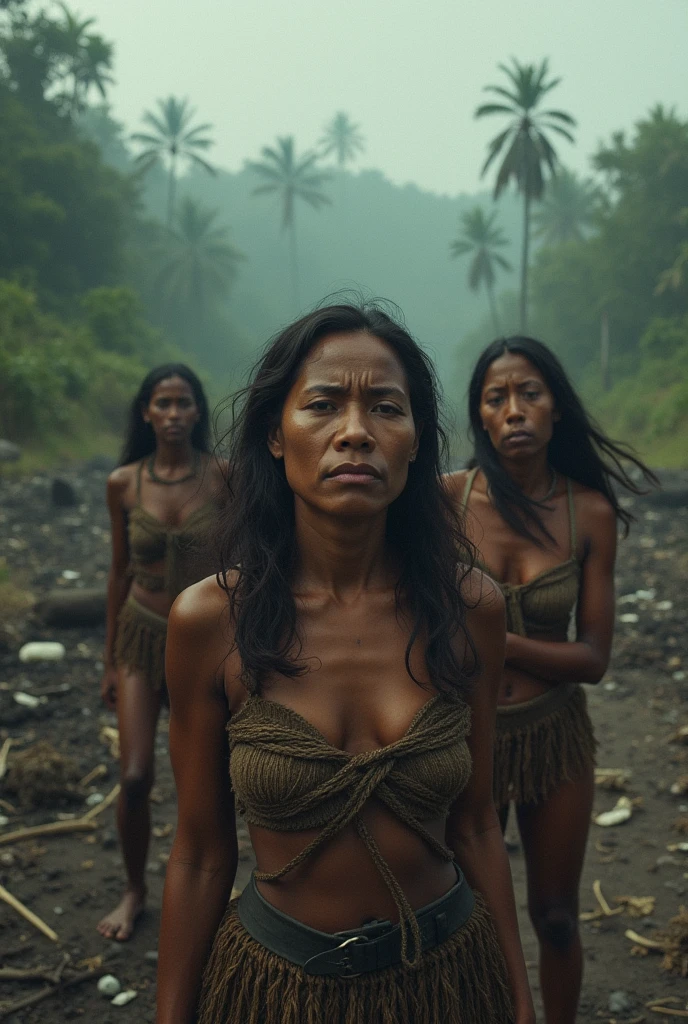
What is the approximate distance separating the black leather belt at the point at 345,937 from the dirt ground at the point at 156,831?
2036mm

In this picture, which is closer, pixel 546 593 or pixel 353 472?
pixel 353 472

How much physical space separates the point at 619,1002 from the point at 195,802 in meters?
2.38

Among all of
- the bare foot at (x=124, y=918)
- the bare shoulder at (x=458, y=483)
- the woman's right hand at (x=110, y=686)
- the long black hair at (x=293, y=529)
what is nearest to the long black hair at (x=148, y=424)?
the woman's right hand at (x=110, y=686)

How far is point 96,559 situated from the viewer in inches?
418

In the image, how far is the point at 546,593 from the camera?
3105mm

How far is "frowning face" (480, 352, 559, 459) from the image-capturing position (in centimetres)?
329

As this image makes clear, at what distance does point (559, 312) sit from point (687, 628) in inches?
1432

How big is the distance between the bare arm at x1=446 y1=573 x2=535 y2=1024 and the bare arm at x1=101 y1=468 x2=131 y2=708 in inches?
105

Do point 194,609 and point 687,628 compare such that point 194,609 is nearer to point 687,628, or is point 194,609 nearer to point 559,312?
point 687,628

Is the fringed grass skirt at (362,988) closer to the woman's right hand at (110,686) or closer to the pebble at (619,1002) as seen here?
the pebble at (619,1002)

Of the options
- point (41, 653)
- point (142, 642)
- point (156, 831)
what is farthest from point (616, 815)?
point (41, 653)

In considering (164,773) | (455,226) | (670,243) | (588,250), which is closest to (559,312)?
(588,250)

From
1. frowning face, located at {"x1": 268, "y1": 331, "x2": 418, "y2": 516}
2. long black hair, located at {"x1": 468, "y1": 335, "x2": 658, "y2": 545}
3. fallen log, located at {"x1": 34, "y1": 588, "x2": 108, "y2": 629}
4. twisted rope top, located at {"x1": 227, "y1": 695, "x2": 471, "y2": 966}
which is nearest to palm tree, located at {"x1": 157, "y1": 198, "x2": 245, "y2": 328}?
fallen log, located at {"x1": 34, "y1": 588, "x2": 108, "y2": 629}

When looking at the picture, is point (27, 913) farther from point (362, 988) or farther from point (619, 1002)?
point (362, 988)
